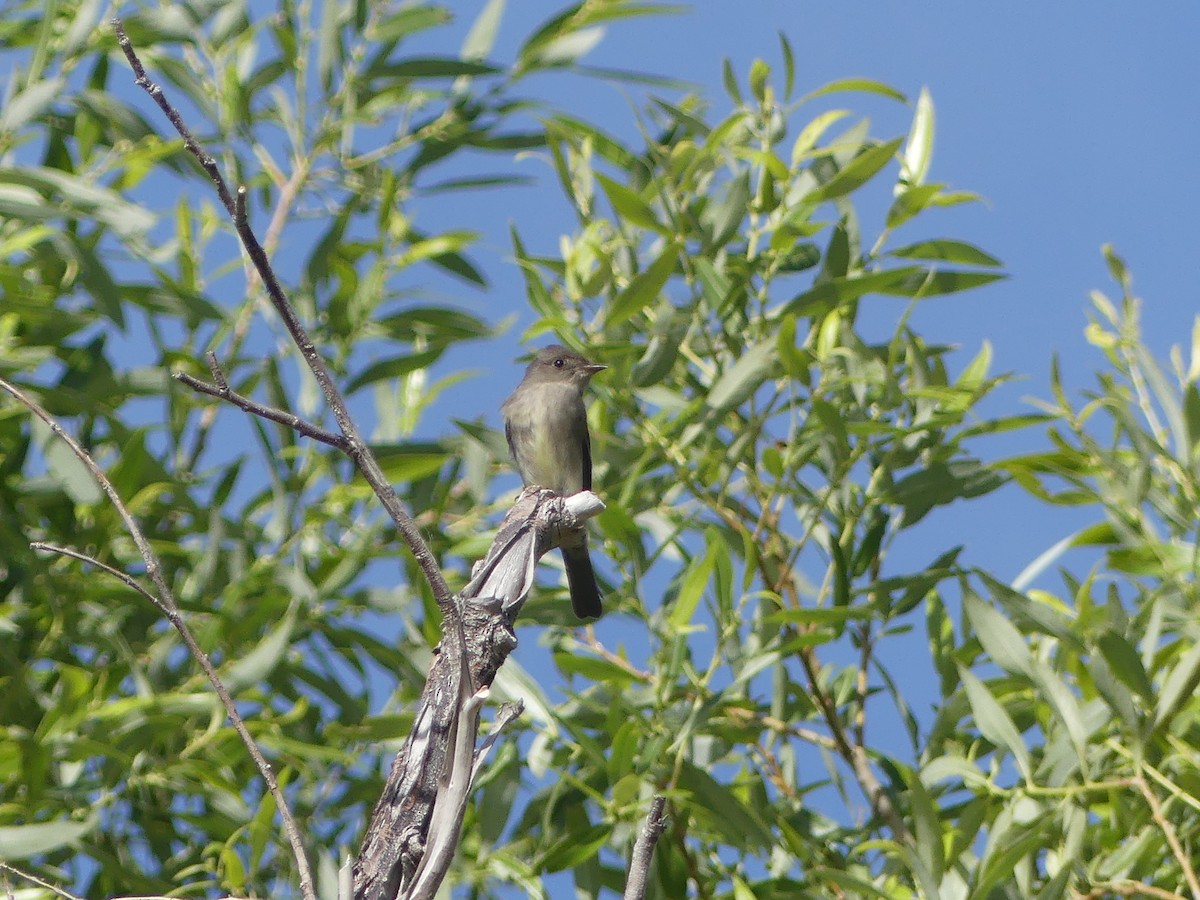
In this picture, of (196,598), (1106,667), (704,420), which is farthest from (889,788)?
(196,598)

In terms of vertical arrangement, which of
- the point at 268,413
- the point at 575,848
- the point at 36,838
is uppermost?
the point at 268,413

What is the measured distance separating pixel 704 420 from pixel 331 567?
1.11 meters

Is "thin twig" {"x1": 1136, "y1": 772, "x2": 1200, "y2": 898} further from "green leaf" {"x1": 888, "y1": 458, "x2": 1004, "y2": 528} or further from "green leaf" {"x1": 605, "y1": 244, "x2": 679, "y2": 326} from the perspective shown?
"green leaf" {"x1": 605, "y1": 244, "x2": 679, "y2": 326}

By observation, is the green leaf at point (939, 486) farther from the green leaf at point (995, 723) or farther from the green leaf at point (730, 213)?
the green leaf at point (730, 213)

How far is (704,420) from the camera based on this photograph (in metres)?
3.82

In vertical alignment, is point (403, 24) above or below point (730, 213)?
above

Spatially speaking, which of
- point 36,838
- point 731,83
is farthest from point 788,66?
point 36,838

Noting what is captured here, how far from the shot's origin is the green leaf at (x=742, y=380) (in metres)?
3.75

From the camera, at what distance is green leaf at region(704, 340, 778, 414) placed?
3746 millimetres

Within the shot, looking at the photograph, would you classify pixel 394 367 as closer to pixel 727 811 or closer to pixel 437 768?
pixel 727 811

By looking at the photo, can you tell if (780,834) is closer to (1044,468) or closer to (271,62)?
(1044,468)

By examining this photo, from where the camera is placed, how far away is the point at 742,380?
374cm

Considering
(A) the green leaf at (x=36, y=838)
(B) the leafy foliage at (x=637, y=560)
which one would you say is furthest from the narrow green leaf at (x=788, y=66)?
(A) the green leaf at (x=36, y=838)

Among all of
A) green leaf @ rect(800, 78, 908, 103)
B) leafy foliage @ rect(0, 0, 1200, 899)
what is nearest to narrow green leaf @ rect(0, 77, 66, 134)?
leafy foliage @ rect(0, 0, 1200, 899)
